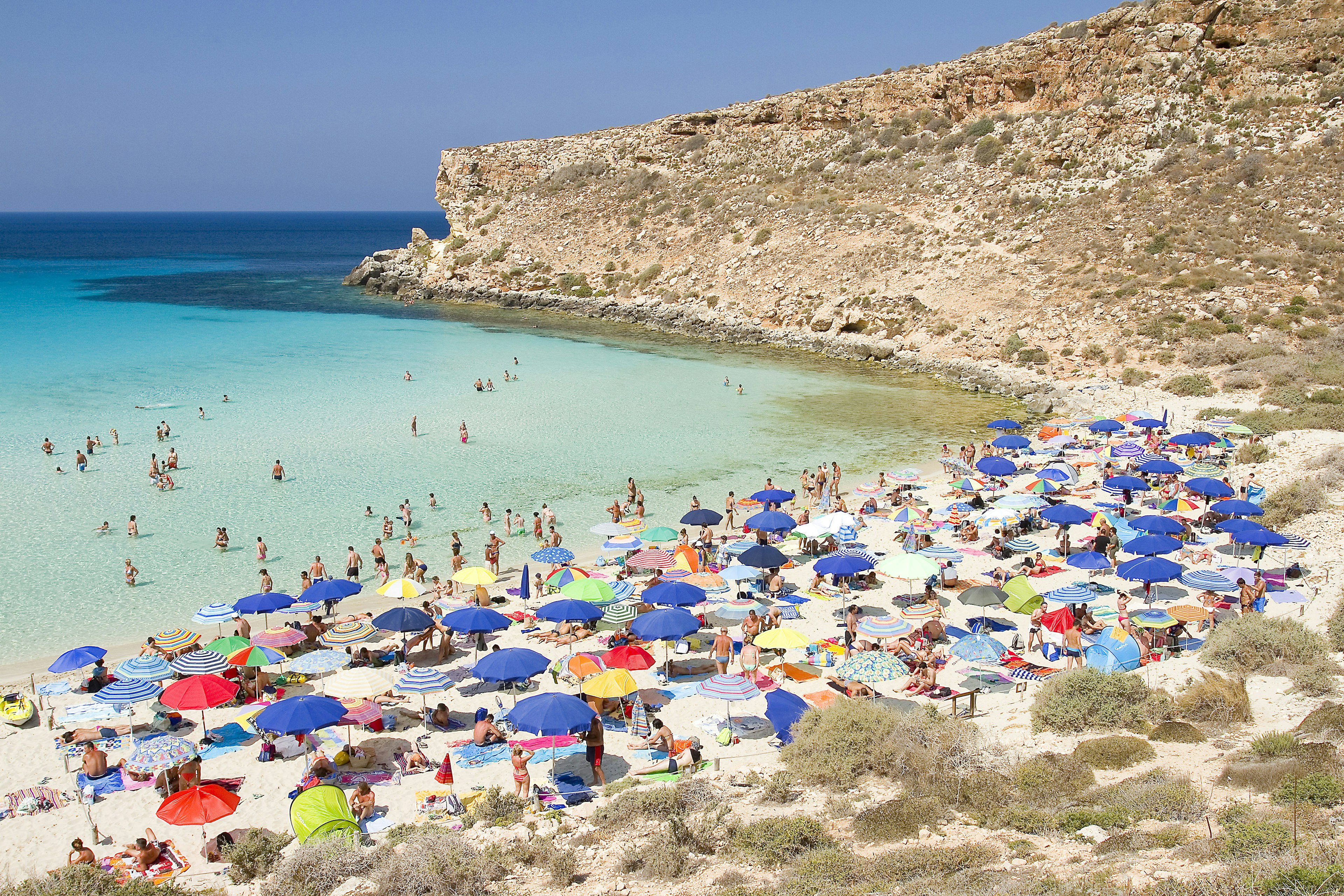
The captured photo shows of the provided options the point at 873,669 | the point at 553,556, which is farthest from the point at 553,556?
the point at 873,669

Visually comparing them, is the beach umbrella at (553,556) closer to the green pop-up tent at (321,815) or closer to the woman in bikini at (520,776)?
the woman in bikini at (520,776)

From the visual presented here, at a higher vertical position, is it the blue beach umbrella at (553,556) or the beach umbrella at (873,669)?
the beach umbrella at (873,669)

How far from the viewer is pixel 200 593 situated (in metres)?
18.3

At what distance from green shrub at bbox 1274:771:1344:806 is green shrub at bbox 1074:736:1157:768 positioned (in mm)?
1652

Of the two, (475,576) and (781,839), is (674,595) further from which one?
(781,839)

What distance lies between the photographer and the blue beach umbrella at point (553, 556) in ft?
60.4

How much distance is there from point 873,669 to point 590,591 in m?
5.41

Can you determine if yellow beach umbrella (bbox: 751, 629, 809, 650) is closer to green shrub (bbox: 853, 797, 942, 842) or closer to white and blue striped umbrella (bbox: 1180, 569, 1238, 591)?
green shrub (bbox: 853, 797, 942, 842)

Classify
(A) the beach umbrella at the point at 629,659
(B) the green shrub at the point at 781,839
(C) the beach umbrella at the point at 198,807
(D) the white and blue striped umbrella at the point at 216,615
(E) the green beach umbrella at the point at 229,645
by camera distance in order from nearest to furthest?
1. (B) the green shrub at the point at 781,839
2. (C) the beach umbrella at the point at 198,807
3. (A) the beach umbrella at the point at 629,659
4. (E) the green beach umbrella at the point at 229,645
5. (D) the white and blue striped umbrella at the point at 216,615

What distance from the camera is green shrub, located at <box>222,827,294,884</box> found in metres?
9.30

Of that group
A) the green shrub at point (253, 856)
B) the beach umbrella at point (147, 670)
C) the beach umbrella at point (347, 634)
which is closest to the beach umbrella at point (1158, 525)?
the beach umbrella at point (347, 634)

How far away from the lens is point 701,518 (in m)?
20.5

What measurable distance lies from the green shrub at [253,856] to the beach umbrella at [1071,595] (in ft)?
37.7

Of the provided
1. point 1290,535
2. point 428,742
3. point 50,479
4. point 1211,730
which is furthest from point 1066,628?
point 50,479
